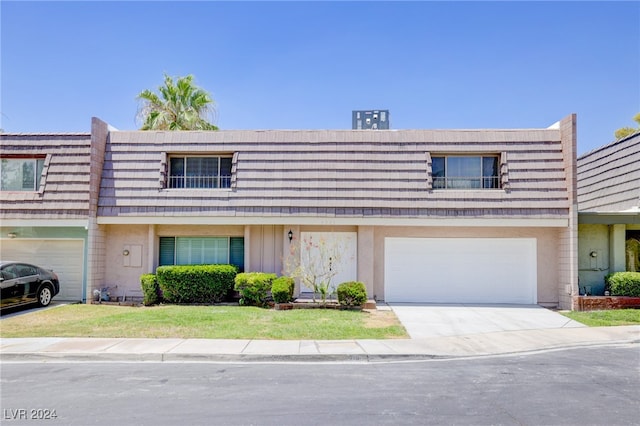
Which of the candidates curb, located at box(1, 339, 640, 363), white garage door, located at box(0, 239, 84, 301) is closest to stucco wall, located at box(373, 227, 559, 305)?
curb, located at box(1, 339, 640, 363)

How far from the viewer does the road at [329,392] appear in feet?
19.1

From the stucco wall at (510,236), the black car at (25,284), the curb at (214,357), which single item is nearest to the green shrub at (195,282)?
the black car at (25,284)

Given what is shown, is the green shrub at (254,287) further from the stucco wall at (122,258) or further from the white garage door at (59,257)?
the white garage door at (59,257)

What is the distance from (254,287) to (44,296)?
20.2 feet

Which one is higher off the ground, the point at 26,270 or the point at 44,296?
the point at 26,270

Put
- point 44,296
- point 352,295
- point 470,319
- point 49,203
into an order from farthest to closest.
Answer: point 49,203 → point 44,296 → point 352,295 → point 470,319

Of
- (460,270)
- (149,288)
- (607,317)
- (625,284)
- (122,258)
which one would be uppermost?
(122,258)

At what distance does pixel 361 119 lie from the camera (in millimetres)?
19516

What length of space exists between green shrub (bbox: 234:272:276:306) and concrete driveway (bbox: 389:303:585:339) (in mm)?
3797

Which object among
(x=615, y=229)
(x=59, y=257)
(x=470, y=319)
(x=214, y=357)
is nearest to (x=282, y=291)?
(x=214, y=357)

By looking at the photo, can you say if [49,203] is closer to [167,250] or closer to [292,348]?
[167,250]

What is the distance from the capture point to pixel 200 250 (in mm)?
16438

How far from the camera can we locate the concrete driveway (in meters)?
11.7

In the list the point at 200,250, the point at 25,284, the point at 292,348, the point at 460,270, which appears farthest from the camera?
the point at 200,250
